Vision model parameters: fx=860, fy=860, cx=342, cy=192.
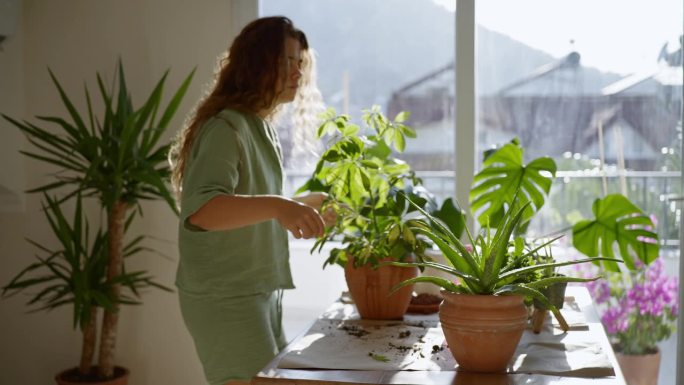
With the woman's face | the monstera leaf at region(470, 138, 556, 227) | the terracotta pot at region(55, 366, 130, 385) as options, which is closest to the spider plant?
the woman's face

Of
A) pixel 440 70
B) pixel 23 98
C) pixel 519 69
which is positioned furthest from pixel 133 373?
pixel 519 69

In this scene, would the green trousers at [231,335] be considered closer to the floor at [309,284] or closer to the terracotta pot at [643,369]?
the floor at [309,284]

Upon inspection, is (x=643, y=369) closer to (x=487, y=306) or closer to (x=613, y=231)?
(x=613, y=231)

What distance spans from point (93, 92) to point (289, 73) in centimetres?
190

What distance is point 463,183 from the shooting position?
378cm

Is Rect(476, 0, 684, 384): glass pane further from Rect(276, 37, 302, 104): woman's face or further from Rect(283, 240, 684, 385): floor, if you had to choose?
Rect(276, 37, 302, 104): woman's face

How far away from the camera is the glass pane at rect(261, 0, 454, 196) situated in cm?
382

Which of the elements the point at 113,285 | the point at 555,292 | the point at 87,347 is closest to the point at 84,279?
the point at 113,285

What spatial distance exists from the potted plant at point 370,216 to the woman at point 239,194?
0.15m

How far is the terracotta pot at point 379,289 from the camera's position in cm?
216

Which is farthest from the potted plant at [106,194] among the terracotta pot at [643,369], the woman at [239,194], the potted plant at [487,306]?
the terracotta pot at [643,369]

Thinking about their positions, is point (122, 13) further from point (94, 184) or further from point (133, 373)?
point (133, 373)

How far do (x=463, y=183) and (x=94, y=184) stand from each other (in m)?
1.58

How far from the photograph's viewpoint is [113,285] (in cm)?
367
